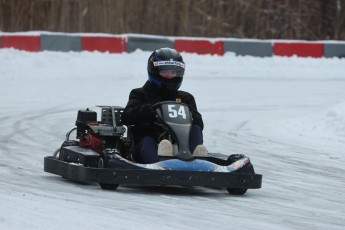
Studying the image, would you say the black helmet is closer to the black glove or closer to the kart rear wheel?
the black glove

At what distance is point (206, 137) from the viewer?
38.4 feet

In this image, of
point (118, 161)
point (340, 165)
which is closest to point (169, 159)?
point (118, 161)

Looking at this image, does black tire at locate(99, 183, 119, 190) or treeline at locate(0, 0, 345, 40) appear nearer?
black tire at locate(99, 183, 119, 190)

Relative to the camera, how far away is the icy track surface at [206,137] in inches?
238

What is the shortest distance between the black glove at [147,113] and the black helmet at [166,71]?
1.28ft

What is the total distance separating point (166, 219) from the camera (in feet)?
19.3

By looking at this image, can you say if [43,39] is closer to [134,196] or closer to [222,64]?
[222,64]

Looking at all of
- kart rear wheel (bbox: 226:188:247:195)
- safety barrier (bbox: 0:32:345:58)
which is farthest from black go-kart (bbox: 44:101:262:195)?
safety barrier (bbox: 0:32:345:58)

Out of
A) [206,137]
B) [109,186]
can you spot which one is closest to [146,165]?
[109,186]

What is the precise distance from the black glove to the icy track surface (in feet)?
1.81

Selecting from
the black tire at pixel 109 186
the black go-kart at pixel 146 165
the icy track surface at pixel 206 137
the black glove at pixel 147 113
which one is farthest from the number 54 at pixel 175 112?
the black tire at pixel 109 186

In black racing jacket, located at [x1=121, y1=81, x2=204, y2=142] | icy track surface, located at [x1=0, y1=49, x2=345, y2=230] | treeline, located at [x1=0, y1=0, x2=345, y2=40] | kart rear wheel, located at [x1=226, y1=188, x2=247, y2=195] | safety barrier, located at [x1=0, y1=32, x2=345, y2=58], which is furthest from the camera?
treeline, located at [x1=0, y1=0, x2=345, y2=40]

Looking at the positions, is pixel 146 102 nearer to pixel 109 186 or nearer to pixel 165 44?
pixel 109 186

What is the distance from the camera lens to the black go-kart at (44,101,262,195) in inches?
277
